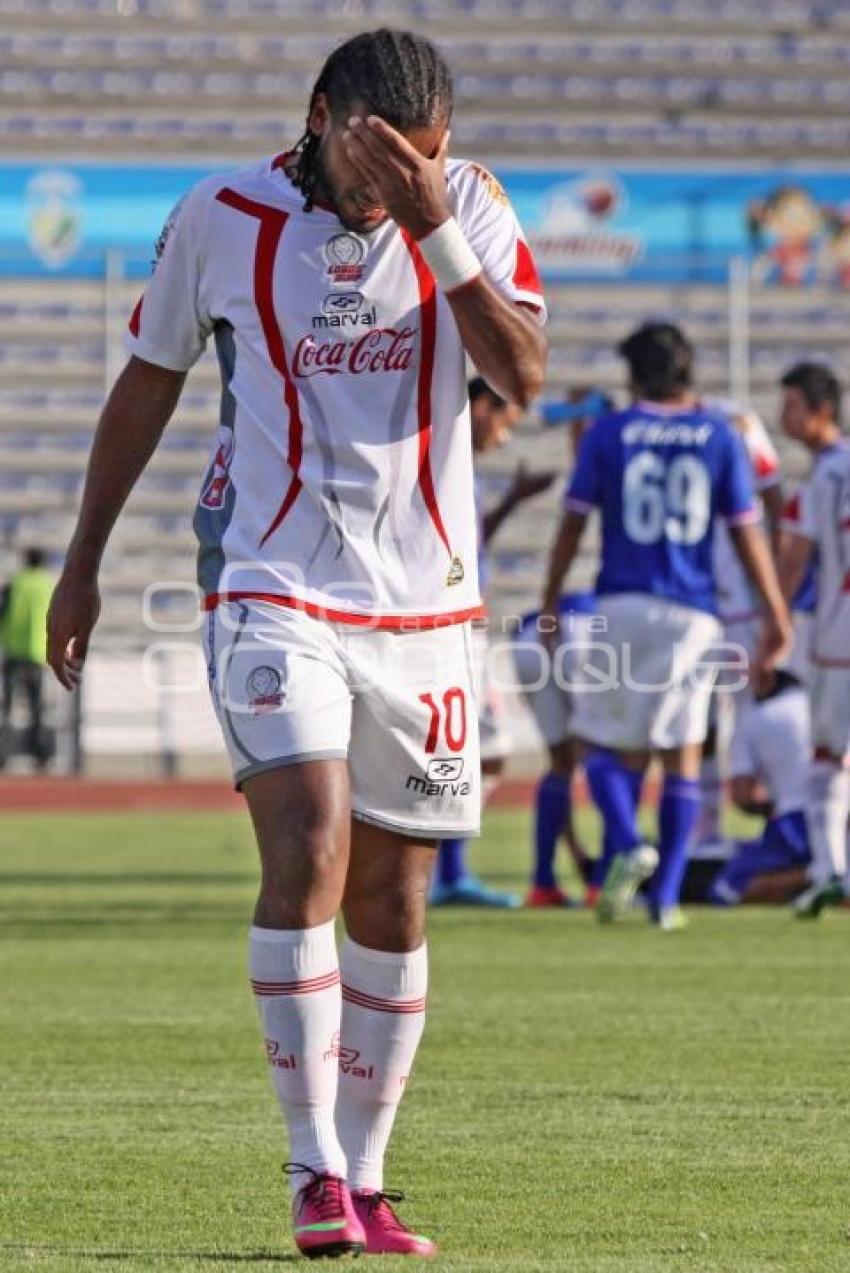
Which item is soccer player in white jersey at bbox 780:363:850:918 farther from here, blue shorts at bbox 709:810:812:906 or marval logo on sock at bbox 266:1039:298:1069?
marval logo on sock at bbox 266:1039:298:1069

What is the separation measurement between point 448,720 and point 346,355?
0.61 meters

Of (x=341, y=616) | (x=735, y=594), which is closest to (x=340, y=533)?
(x=341, y=616)

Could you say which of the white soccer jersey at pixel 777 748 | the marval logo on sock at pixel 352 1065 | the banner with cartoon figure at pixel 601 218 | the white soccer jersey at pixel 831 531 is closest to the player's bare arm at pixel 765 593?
the white soccer jersey at pixel 831 531

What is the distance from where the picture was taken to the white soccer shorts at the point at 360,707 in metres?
4.03

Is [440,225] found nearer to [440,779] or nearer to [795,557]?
[440,779]

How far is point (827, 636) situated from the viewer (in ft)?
35.1

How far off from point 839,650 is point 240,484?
268 inches

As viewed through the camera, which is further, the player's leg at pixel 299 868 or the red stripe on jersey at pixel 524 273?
the red stripe on jersey at pixel 524 273

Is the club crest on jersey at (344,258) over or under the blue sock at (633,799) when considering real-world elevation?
over

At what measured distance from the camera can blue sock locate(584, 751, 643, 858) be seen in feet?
34.1

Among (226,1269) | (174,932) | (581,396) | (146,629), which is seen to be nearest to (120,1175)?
(226,1269)

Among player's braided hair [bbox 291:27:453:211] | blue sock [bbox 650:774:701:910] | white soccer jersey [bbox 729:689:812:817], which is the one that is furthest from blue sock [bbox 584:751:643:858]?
player's braided hair [bbox 291:27:453:211]

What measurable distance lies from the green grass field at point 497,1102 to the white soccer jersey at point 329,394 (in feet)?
3.40

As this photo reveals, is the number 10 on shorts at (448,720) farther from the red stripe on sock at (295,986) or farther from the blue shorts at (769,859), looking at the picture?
the blue shorts at (769,859)
